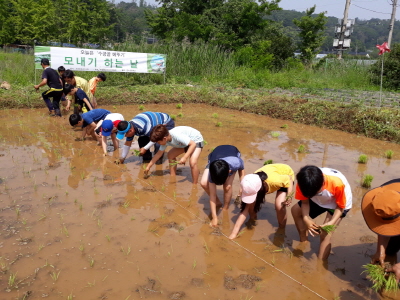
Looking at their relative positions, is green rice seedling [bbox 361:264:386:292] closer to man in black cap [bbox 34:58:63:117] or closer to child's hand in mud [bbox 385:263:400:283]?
child's hand in mud [bbox 385:263:400:283]

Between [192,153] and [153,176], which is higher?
[192,153]

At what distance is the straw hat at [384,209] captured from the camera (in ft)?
8.22

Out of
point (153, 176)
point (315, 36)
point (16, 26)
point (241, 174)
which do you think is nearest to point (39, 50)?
point (153, 176)

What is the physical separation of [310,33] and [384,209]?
22.1m

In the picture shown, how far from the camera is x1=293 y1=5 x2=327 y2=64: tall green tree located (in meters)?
22.2

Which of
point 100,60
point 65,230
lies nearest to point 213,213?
point 65,230

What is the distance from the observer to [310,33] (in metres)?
22.3

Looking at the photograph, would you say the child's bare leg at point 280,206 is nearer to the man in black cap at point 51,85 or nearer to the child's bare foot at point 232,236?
the child's bare foot at point 232,236

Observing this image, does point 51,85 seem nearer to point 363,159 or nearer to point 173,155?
point 173,155

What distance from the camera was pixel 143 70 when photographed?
1342 cm

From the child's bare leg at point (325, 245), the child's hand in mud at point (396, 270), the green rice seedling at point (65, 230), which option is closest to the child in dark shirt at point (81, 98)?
the green rice seedling at point (65, 230)

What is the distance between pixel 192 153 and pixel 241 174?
38.1 inches

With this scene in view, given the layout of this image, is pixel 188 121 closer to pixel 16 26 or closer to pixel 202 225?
pixel 202 225

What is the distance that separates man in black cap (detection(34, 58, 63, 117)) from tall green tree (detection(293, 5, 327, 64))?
57.1 feet
